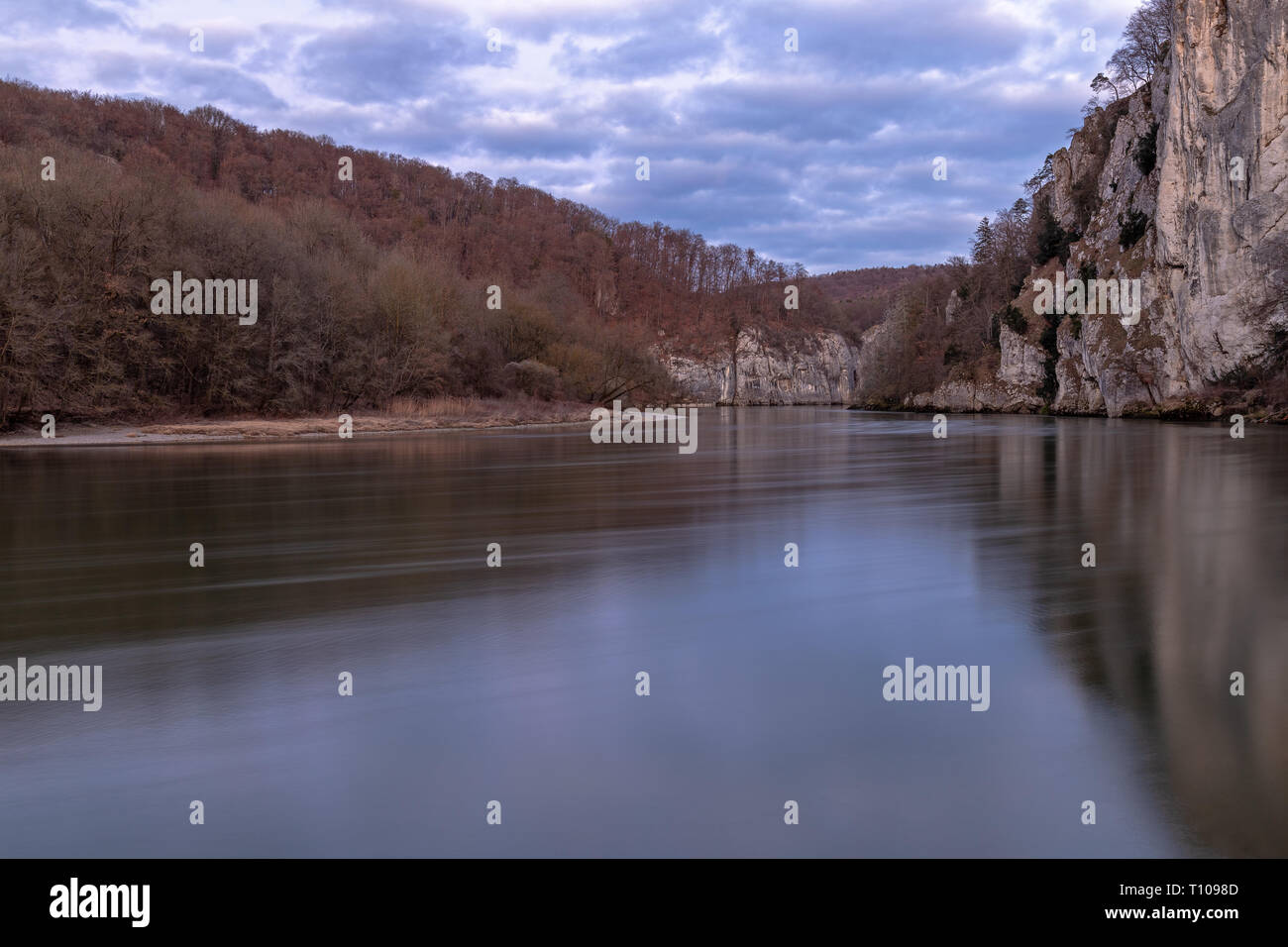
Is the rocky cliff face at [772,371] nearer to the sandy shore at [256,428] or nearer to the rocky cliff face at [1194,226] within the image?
the rocky cliff face at [1194,226]

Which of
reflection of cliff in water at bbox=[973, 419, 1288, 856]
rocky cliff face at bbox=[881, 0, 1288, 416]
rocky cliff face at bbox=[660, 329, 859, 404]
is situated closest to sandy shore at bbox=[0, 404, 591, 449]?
reflection of cliff in water at bbox=[973, 419, 1288, 856]

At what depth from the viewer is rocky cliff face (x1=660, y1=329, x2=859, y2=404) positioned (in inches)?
6772

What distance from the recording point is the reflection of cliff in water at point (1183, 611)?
4.66m

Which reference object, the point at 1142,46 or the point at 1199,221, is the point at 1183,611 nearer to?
Answer: the point at 1199,221

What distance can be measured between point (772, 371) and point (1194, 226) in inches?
4729

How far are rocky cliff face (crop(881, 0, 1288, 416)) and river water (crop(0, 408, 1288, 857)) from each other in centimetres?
4573

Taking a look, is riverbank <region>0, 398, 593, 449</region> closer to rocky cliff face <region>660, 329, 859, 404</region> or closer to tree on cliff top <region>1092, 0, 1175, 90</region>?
tree on cliff top <region>1092, 0, 1175, 90</region>

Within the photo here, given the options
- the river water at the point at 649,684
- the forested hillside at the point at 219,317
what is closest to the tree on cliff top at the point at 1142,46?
the forested hillside at the point at 219,317

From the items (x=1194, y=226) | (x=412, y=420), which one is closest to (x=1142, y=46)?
(x=1194, y=226)

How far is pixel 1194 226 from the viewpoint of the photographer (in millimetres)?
57500

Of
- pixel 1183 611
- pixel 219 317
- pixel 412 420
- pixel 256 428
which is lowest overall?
pixel 1183 611

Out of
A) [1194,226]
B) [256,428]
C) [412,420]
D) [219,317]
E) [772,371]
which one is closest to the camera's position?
[256,428]
